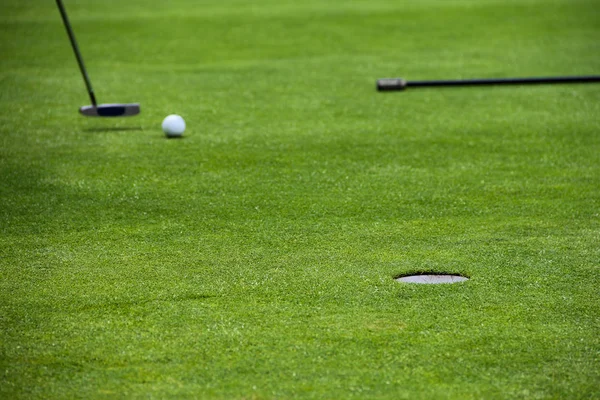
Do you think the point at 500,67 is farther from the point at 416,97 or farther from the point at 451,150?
the point at 451,150

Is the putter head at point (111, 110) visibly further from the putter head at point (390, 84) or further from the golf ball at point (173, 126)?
the putter head at point (390, 84)

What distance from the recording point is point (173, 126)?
1007 cm

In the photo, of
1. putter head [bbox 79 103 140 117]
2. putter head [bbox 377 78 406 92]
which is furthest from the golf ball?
putter head [bbox 377 78 406 92]

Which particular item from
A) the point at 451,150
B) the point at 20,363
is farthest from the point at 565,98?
the point at 20,363

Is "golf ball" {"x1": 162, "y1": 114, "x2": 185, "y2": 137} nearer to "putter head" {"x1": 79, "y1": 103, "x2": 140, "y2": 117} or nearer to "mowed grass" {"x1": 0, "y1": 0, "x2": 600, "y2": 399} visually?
"mowed grass" {"x1": 0, "y1": 0, "x2": 600, "y2": 399}

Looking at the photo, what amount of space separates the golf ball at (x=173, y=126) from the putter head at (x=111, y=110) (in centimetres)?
91

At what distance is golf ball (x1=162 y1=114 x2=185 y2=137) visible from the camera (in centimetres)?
1008

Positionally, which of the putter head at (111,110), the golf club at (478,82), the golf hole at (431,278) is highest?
the putter head at (111,110)


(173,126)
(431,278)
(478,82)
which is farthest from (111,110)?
(431,278)

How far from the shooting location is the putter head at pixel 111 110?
1073 centimetres

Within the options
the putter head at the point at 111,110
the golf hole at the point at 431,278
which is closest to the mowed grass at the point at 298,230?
the golf hole at the point at 431,278

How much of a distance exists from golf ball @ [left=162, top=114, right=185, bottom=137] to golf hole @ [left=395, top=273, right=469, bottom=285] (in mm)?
4808

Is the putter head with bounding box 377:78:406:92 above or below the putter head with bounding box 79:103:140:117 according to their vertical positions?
below

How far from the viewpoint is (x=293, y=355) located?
4898 mm
